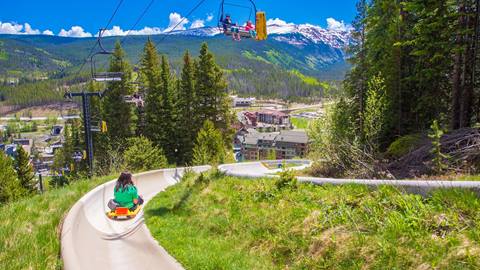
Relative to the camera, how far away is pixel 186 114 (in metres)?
41.7

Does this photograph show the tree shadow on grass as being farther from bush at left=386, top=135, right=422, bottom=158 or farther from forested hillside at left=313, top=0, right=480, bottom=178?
bush at left=386, top=135, right=422, bottom=158

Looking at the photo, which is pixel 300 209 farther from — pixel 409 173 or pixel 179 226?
pixel 409 173

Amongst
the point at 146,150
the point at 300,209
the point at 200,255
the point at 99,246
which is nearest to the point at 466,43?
the point at 300,209

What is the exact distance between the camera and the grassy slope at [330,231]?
5336 millimetres

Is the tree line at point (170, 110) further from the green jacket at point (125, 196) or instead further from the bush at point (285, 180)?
the bush at point (285, 180)

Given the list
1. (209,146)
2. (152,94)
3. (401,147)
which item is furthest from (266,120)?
(401,147)

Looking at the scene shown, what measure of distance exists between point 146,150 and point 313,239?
26.2 meters

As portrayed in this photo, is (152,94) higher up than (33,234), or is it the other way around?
(152,94)

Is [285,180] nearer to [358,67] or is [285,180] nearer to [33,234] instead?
[33,234]

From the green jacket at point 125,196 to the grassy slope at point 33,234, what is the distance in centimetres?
153

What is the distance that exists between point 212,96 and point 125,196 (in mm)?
28224

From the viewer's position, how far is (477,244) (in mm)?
4902

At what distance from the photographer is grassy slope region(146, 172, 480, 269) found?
5.34 m

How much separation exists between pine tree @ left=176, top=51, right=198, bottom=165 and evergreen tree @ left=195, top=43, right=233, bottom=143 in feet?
4.42
